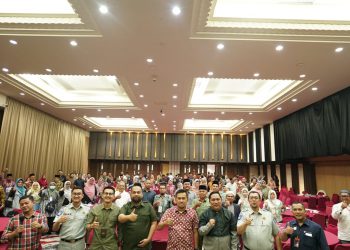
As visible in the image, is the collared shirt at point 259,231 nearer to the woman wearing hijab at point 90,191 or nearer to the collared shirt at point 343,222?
the collared shirt at point 343,222

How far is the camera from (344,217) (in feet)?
15.4

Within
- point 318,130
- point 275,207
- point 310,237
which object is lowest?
point 275,207

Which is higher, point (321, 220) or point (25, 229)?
point (25, 229)

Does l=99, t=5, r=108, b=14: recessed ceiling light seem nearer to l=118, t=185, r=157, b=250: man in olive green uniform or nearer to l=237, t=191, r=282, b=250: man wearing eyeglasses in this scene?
l=118, t=185, r=157, b=250: man in olive green uniform

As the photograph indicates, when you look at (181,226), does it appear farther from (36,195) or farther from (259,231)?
(36,195)

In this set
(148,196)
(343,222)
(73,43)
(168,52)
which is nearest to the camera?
(343,222)

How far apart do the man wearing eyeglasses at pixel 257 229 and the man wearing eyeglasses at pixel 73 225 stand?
220cm

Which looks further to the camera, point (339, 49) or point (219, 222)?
point (339, 49)

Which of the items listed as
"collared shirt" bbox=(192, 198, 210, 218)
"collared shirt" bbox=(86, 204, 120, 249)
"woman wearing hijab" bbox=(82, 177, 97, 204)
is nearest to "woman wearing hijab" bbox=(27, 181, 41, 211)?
"woman wearing hijab" bbox=(82, 177, 97, 204)

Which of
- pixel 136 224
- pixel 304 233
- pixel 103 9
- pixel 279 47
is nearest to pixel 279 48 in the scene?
pixel 279 47

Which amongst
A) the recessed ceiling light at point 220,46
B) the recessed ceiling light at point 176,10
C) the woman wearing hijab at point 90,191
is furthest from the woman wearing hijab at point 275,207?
the woman wearing hijab at point 90,191

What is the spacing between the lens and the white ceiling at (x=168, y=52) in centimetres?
523

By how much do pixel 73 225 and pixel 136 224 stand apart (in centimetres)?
93

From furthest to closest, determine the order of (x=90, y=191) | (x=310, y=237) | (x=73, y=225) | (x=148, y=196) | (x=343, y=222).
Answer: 1. (x=90, y=191)
2. (x=148, y=196)
3. (x=343, y=222)
4. (x=73, y=225)
5. (x=310, y=237)
